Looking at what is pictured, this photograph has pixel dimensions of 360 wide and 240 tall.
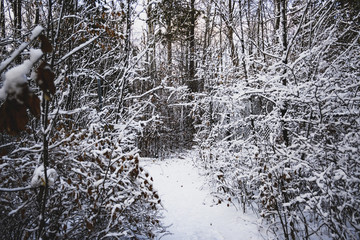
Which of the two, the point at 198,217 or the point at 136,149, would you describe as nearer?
the point at 136,149

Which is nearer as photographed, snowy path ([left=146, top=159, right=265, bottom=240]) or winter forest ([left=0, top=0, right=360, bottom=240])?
winter forest ([left=0, top=0, right=360, bottom=240])

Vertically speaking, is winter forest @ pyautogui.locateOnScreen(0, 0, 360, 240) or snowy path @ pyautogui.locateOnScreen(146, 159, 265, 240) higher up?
winter forest @ pyautogui.locateOnScreen(0, 0, 360, 240)

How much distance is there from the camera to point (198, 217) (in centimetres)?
453

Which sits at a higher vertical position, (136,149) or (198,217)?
(136,149)

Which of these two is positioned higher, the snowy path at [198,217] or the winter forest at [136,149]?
the winter forest at [136,149]

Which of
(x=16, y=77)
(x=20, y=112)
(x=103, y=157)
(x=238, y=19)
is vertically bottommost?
(x=103, y=157)

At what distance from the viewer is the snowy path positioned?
3.75 metres

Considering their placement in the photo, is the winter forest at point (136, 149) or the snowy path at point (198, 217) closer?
the winter forest at point (136, 149)

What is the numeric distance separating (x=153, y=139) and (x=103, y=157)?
8251 millimetres

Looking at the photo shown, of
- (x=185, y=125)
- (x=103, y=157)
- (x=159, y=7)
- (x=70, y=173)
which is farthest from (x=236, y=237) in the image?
(x=185, y=125)

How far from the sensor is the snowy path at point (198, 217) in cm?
375

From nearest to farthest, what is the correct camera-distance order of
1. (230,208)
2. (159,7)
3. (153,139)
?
(159,7), (230,208), (153,139)

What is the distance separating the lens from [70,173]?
9.86 feet

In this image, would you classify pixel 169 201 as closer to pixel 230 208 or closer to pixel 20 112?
pixel 230 208
